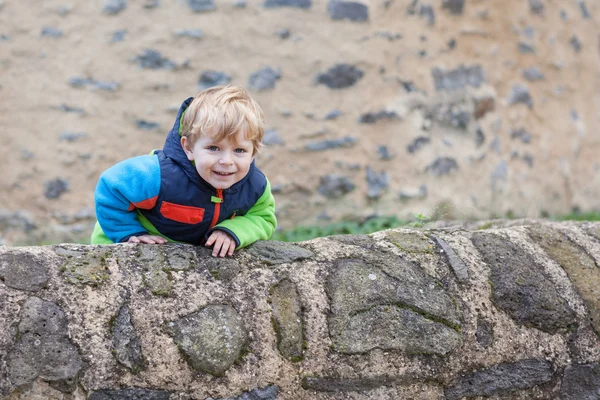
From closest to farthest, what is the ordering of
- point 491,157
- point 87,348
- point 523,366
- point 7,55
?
1. point 87,348
2. point 523,366
3. point 7,55
4. point 491,157

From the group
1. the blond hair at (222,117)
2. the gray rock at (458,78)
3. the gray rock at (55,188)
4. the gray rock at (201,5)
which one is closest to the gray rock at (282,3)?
the gray rock at (201,5)

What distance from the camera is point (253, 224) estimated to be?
83.2 inches

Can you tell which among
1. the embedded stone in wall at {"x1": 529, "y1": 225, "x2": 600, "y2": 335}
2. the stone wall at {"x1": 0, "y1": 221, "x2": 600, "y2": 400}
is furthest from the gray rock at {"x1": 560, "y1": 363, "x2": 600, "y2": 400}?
the embedded stone in wall at {"x1": 529, "y1": 225, "x2": 600, "y2": 335}

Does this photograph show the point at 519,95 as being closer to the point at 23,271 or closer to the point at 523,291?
the point at 523,291

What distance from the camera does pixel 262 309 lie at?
70.1 inches

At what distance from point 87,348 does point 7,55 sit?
13.1 ft

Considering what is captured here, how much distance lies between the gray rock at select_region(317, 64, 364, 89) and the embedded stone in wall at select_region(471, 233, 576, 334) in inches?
124

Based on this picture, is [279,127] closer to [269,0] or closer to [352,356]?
[269,0]

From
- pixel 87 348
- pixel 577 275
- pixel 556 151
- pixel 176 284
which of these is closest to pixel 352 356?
pixel 176 284

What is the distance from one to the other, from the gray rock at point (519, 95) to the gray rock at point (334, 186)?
1.73 meters

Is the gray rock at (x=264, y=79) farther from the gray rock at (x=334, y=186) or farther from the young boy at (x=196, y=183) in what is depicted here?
the young boy at (x=196, y=183)

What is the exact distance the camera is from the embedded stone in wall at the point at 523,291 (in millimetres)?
2004

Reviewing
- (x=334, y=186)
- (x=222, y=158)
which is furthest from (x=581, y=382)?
(x=334, y=186)

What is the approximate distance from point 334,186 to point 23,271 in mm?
3590
